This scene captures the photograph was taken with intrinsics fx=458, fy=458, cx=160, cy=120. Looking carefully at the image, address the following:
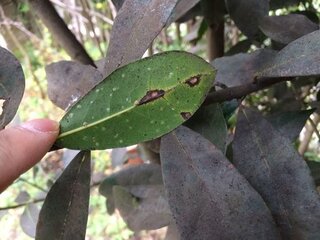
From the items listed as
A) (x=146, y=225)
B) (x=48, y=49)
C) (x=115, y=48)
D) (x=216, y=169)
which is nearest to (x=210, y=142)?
(x=216, y=169)

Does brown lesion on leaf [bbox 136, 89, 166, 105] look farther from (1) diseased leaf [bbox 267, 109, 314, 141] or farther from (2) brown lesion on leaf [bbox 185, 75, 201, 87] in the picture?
(1) diseased leaf [bbox 267, 109, 314, 141]

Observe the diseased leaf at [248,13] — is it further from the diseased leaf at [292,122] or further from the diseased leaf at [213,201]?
the diseased leaf at [213,201]

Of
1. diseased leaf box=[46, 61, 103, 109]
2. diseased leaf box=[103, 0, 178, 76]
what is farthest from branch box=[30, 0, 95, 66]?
diseased leaf box=[103, 0, 178, 76]

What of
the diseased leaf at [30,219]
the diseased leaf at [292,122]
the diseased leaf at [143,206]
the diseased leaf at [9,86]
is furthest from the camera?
the diseased leaf at [30,219]

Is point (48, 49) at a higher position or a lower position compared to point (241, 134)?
lower

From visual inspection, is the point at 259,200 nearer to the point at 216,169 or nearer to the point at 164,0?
the point at 216,169

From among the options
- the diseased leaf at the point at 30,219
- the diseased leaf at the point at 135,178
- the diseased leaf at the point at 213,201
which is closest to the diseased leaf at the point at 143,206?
the diseased leaf at the point at 135,178
